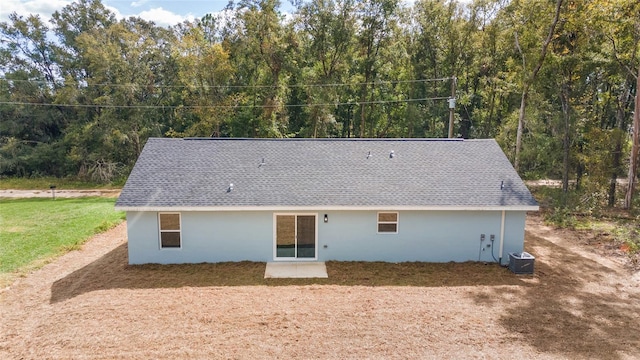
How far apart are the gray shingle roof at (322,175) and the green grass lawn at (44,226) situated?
13.7ft

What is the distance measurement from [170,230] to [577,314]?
11.0m

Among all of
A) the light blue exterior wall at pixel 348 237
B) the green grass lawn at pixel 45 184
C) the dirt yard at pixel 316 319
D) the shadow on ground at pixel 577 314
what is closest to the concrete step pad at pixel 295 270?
the light blue exterior wall at pixel 348 237

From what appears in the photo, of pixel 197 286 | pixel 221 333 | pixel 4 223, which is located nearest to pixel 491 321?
pixel 221 333

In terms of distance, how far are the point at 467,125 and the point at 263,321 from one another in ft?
101

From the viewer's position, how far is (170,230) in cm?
1142

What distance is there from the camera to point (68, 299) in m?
9.21

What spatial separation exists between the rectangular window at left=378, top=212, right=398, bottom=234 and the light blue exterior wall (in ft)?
0.53

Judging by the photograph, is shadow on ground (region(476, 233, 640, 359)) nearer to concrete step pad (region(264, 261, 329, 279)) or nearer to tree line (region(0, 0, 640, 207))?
concrete step pad (region(264, 261, 329, 279))

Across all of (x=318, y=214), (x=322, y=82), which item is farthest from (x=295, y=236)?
(x=322, y=82)

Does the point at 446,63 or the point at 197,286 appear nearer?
the point at 197,286

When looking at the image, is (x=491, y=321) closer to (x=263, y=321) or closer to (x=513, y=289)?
(x=513, y=289)

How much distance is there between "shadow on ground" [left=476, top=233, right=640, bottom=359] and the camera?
7.24m

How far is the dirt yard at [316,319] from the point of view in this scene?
6988mm

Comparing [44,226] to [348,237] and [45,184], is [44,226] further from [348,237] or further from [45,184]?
[45,184]
